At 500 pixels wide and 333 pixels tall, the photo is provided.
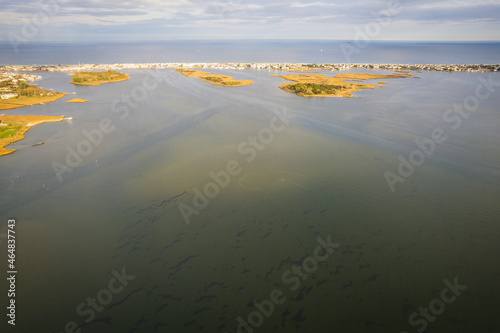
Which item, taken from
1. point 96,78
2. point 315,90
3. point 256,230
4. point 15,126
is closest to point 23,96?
point 15,126

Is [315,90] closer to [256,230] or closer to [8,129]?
[256,230]

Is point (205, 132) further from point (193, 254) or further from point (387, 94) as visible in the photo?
point (387, 94)

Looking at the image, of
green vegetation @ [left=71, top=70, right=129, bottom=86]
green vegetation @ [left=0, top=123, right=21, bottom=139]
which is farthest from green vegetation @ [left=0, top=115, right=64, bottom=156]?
green vegetation @ [left=71, top=70, right=129, bottom=86]

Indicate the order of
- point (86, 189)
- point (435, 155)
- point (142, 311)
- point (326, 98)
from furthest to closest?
1. point (326, 98)
2. point (435, 155)
3. point (86, 189)
4. point (142, 311)

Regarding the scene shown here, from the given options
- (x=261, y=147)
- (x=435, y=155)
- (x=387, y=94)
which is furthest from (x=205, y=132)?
(x=387, y=94)

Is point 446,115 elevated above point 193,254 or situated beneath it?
elevated above

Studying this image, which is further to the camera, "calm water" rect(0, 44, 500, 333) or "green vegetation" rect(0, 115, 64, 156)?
"green vegetation" rect(0, 115, 64, 156)

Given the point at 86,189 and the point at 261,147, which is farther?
the point at 261,147

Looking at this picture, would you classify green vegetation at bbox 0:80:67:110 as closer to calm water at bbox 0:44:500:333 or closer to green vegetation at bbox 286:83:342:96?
calm water at bbox 0:44:500:333

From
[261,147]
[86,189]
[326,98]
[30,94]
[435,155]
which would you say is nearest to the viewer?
[86,189]

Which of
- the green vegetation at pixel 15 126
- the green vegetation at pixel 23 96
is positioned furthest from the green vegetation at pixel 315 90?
the green vegetation at pixel 23 96
